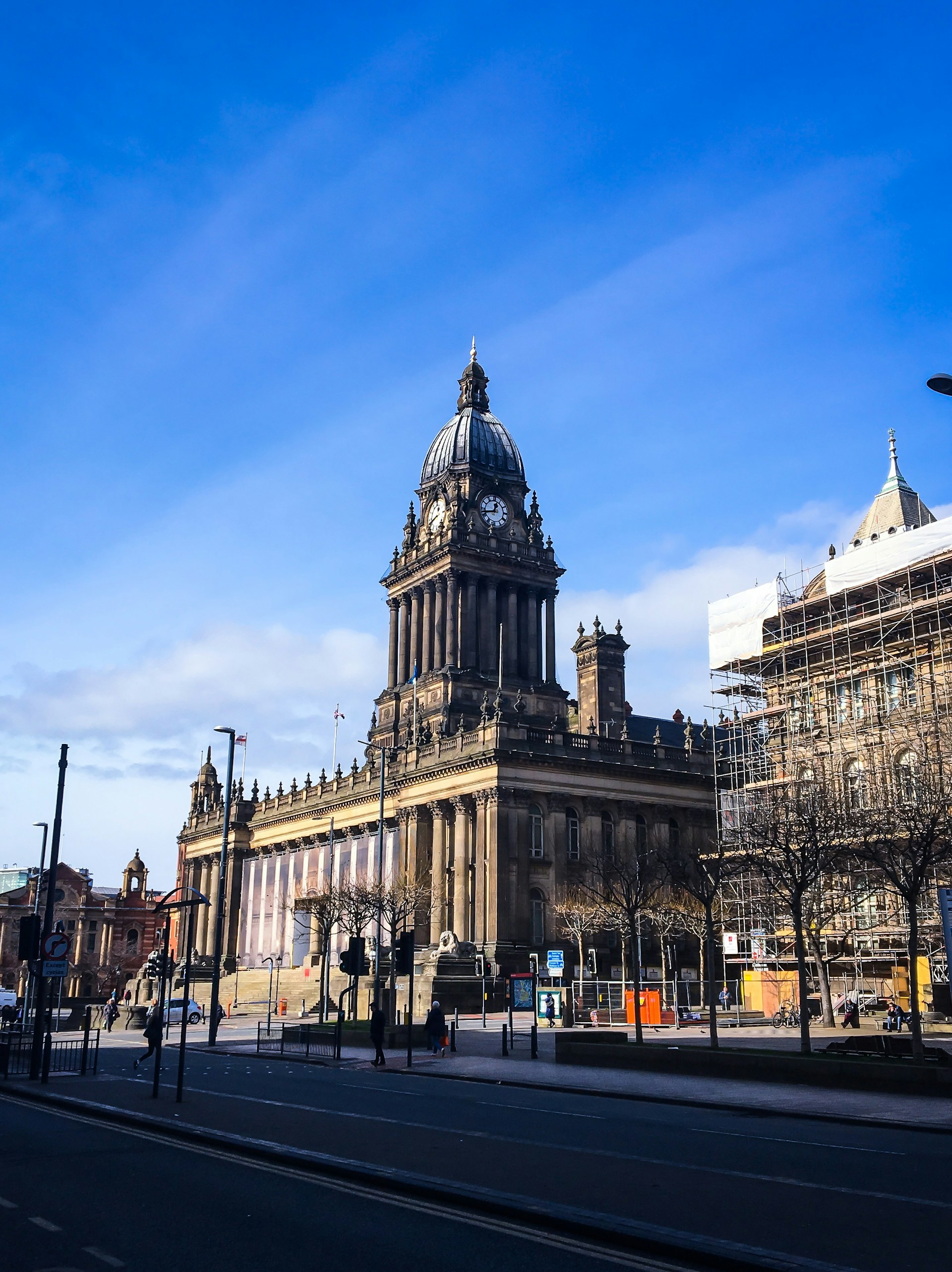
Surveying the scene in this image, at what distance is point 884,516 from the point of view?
232 ft

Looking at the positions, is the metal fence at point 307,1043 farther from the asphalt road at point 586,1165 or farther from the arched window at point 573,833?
the arched window at point 573,833

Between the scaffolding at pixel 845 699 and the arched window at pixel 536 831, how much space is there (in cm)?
1285

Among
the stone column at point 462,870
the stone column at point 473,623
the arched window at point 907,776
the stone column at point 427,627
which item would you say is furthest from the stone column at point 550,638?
the arched window at point 907,776

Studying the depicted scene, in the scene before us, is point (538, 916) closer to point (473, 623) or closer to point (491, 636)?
point (491, 636)

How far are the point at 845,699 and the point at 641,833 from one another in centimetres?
2459

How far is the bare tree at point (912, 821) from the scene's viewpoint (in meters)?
31.5

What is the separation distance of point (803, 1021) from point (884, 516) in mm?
45829

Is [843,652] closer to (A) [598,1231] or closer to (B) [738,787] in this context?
(B) [738,787]

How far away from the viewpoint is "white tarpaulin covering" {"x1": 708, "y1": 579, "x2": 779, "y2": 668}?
63.5 meters

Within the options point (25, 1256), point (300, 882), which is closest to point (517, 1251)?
point (25, 1256)

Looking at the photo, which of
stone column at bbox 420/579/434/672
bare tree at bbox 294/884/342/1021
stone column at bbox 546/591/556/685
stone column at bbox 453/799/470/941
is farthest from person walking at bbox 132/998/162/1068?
stone column at bbox 546/591/556/685

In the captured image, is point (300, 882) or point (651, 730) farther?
point (651, 730)

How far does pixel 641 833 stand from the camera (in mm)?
80688

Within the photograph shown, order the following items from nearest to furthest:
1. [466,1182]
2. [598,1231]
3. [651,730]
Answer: [598,1231], [466,1182], [651,730]
